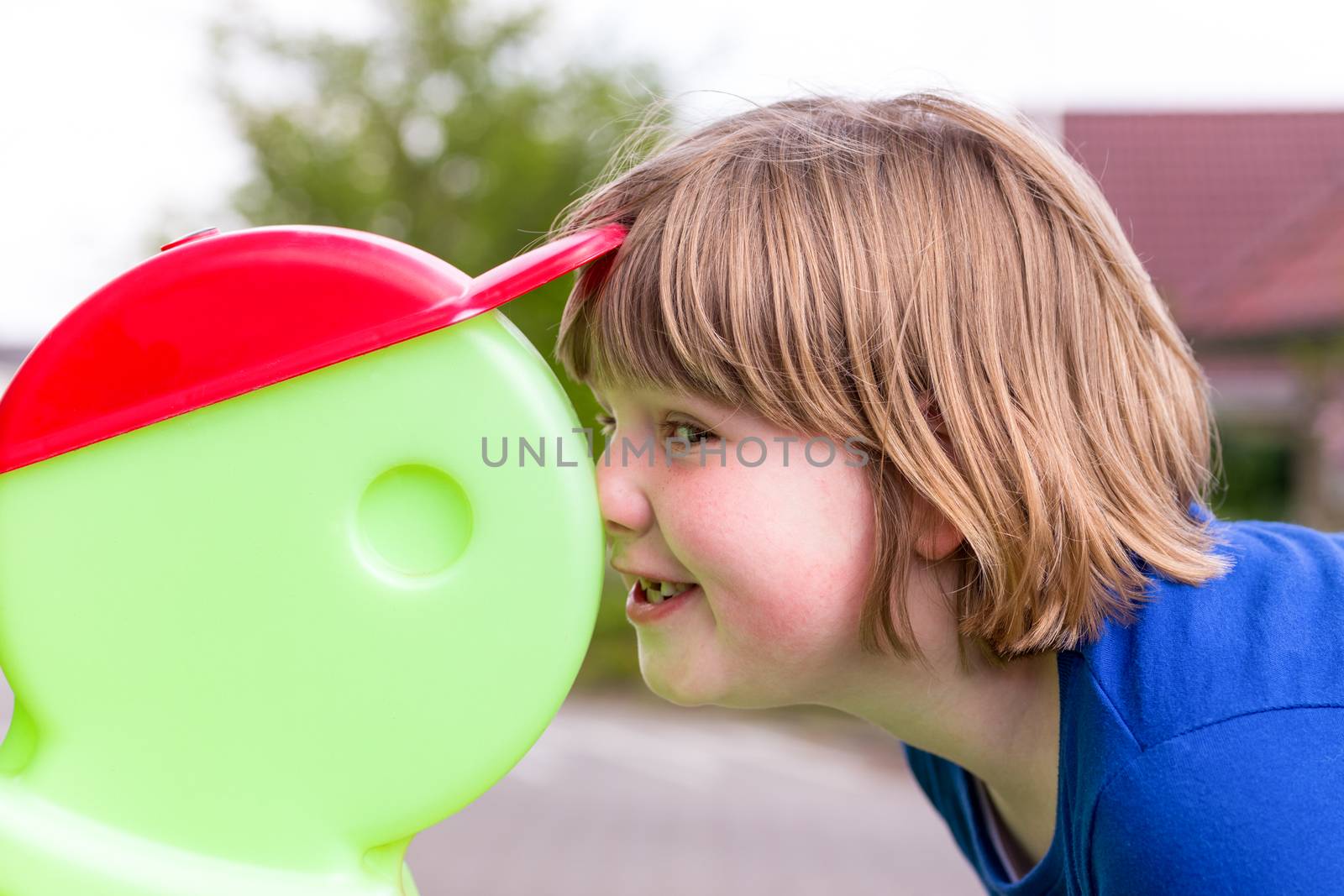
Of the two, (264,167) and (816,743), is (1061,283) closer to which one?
(816,743)

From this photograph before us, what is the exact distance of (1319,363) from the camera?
6.02 m

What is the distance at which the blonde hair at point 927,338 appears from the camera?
1.13m

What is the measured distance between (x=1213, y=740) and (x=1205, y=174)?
10.3m

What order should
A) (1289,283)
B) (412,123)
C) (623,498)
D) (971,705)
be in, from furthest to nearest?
1. (412,123)
2. (1289,283)
3. (971,705)
4. (623,498)

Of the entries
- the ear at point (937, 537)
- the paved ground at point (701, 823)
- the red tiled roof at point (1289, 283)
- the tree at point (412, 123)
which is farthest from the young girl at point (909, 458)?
the tree at point (412, 123)

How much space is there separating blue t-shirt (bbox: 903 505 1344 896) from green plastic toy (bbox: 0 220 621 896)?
51 centimetres

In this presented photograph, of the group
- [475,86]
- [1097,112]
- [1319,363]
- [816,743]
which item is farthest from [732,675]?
[1097,112]

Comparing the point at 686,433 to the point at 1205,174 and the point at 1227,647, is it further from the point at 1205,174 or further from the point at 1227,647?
the point at 1205,174

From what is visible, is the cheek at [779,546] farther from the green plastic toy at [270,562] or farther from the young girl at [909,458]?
the green plastic toy at [270,562]

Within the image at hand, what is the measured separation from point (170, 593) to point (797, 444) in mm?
581

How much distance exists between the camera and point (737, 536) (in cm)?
111

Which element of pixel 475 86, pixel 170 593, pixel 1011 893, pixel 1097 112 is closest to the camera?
pixel 170 593

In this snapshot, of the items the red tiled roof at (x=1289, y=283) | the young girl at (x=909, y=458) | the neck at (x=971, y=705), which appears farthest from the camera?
the red tiled roof at (x=1289, y=283)

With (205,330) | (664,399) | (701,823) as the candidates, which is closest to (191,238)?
(205,330)
